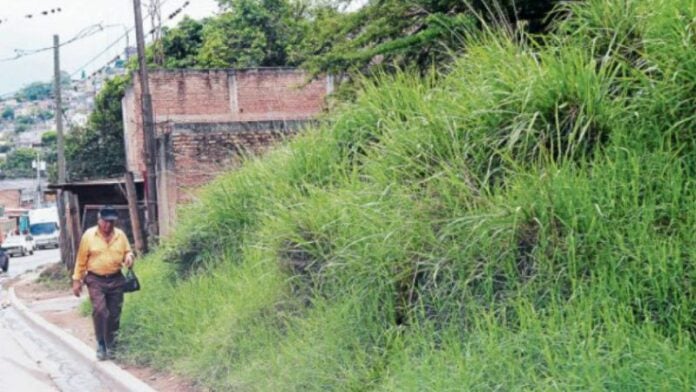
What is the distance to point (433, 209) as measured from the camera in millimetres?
6656

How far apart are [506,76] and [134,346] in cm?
612

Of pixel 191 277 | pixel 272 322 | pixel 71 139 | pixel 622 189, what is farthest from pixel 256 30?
pixel 622 189

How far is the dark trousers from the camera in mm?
10891

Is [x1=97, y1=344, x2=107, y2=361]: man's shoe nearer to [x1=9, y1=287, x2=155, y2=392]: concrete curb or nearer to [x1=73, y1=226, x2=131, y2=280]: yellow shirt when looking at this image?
[x1=9, y1=287, x2=155, y2=392]: concrete curb

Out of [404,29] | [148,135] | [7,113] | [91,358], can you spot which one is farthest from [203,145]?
[7,113]

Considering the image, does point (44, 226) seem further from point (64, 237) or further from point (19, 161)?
point (19, 161)

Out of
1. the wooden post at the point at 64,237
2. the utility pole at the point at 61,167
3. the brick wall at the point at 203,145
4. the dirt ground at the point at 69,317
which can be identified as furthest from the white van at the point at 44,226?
the brick wall at the point at 203,145

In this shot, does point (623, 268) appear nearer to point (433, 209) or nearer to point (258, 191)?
point (433, 209)

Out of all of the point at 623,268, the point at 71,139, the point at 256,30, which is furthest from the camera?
the point at 71,139

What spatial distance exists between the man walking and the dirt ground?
1.99 feet

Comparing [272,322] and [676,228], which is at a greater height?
[676,228]

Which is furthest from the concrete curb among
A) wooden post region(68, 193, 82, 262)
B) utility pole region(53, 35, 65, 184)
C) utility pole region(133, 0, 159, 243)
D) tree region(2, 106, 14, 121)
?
tree region(2, 106, 14, 121)

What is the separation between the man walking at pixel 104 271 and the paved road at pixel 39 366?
55cm

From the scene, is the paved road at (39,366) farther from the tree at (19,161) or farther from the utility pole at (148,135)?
the tree at (19,161)
